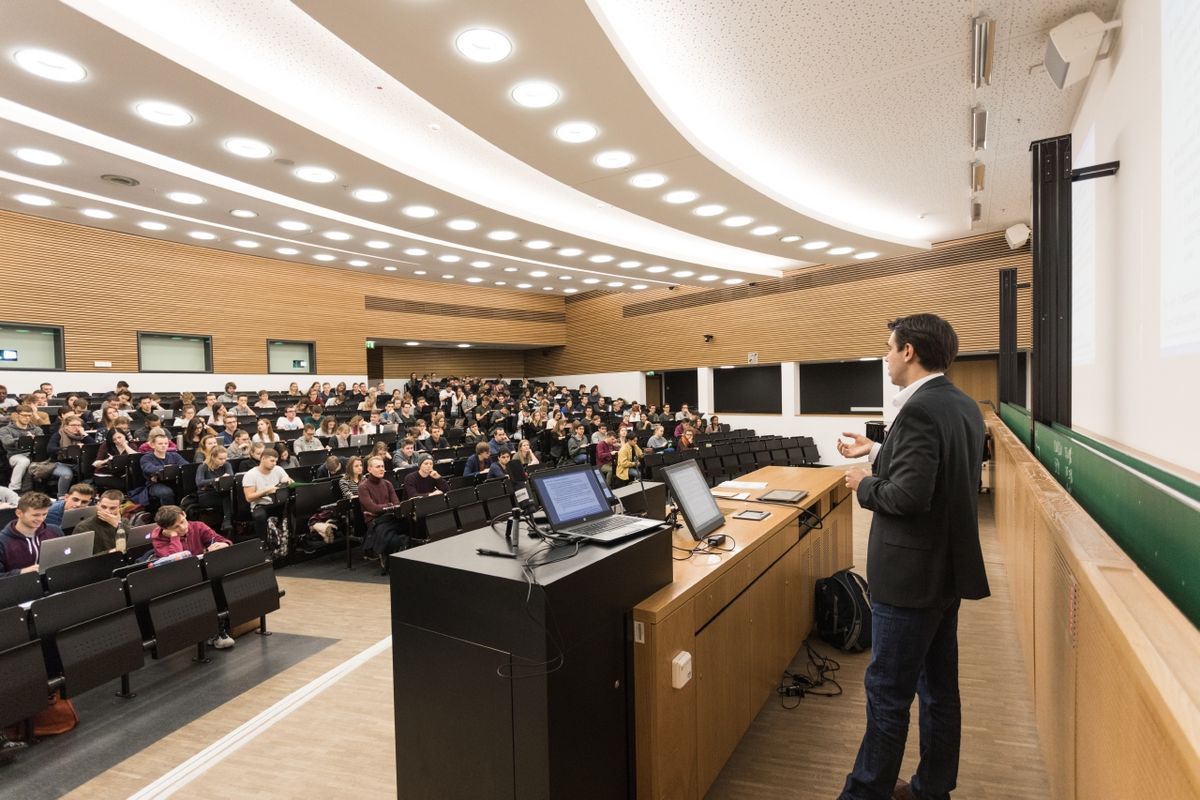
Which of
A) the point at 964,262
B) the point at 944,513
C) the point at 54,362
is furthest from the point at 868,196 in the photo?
the point at 54,362

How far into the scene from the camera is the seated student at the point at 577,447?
1048 centimetres

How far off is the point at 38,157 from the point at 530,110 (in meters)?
5.69

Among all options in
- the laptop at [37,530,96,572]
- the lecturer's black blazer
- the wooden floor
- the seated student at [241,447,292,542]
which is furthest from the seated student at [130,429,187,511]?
the lecturer's black blazer

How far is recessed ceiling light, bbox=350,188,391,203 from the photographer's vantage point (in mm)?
7480

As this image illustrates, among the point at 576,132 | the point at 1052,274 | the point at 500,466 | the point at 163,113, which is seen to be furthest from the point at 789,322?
the point at 163,113

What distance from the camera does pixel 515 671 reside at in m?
1.75

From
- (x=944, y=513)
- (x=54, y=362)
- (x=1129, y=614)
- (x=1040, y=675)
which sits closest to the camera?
(x=1129, y=614)

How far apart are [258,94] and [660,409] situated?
12933 mm

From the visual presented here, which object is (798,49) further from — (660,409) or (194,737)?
(660,409)

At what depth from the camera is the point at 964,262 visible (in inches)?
469

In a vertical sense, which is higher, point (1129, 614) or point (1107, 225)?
point (1107, 225)

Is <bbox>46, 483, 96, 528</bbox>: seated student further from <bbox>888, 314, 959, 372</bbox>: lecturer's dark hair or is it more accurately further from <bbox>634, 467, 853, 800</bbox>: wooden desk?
<bbox>888, 314, 959, 372</bbox>: lecturer's dark hair

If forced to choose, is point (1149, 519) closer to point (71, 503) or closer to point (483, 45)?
point (483, 45)

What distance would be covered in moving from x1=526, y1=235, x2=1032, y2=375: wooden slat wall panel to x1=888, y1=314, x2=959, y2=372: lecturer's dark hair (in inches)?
426
